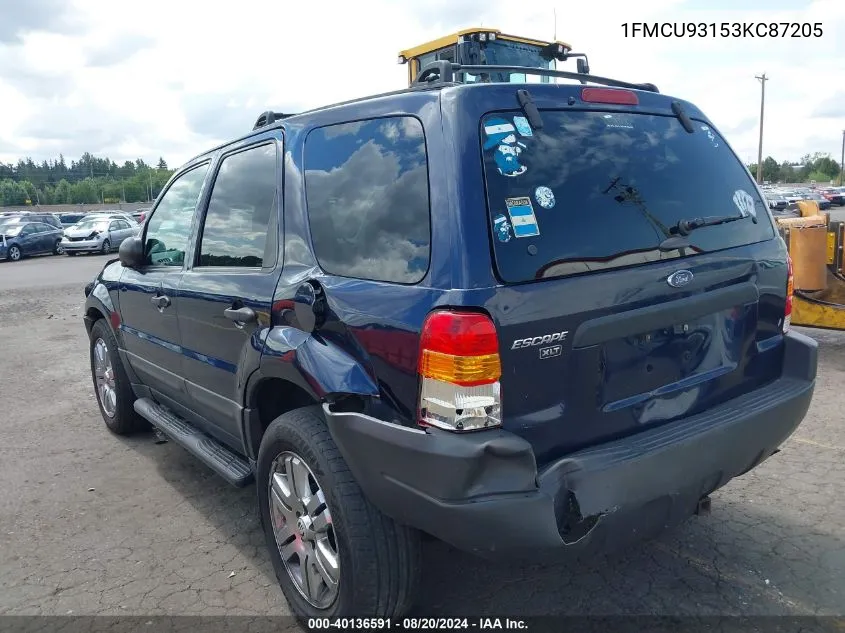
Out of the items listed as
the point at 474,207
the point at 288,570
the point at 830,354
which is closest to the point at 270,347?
the point at 288,570

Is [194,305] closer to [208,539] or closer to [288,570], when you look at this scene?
[208,539]

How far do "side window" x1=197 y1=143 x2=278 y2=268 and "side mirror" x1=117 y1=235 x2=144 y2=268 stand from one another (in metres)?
0.81

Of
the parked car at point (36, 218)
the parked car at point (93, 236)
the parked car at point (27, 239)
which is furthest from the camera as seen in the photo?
the parked car at point (36, 218)

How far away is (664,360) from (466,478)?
91 centimetres

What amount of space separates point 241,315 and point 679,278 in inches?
70.8

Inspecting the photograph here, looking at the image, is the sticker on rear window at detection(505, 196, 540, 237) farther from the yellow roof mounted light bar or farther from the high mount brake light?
the yellow roof mounted light bar

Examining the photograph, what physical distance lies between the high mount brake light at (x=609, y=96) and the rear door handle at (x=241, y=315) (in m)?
A: 1.61

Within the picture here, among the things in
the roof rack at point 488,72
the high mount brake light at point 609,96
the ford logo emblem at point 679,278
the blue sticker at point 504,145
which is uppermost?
the roof rack at point 488,72

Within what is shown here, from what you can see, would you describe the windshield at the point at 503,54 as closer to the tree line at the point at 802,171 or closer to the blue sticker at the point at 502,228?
the blue sticker at the point at 502,228

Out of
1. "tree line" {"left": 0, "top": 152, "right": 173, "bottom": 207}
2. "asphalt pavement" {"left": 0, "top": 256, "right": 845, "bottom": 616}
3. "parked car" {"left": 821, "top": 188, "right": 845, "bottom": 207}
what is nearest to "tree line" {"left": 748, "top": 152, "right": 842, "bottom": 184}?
"parked car" {"left": 821, "top": 188, "right": 845, "bottom": 207}

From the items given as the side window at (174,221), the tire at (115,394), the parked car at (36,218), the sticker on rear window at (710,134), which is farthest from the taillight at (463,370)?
the parked car at (36,218)

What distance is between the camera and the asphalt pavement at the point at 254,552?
9.78ft

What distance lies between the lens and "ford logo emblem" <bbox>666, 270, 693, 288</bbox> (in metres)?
2.54

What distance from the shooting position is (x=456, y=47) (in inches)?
420
